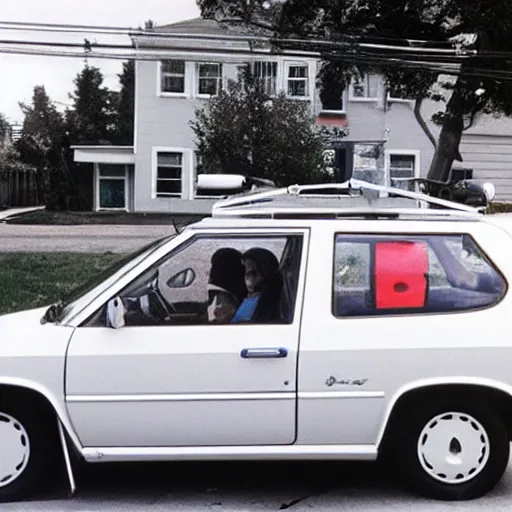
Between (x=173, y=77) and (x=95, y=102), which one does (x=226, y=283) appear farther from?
(x=95, y=102)

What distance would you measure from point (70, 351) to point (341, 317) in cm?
151

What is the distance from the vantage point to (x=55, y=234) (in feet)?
82.4

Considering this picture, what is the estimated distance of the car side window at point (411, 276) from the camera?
4.84 metres

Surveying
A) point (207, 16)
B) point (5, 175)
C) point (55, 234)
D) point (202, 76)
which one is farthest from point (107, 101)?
point (55, 234)

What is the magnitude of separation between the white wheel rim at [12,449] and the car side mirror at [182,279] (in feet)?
4.01

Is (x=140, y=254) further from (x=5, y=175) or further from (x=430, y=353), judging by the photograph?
(x=5, y=175)

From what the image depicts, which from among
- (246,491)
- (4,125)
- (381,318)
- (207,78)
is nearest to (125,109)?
(4,125)

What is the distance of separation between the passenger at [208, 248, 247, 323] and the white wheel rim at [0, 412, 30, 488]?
1247 millimetres

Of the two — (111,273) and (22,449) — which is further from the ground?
(111,273)

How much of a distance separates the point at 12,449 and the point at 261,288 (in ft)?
5.55

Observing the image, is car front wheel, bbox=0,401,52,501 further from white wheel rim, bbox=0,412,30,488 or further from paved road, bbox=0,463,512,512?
paved road, bbox=0,463,512,512

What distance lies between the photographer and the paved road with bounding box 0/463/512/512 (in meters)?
4.82

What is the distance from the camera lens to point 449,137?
85.6 feet

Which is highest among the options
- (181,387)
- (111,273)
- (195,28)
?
(195,28)
